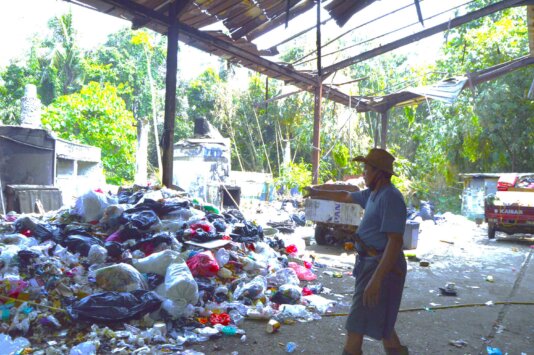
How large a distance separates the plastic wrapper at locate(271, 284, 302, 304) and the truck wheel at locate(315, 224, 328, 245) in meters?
4.40

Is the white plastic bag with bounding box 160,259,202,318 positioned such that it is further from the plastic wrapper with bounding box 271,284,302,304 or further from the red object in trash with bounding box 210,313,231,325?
the plastic wrapper with bounding box 271,284,302,304

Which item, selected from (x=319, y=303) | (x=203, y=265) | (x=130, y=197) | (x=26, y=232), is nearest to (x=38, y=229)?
(x=26, y=232)

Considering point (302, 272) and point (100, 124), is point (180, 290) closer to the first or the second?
point (302, 272)

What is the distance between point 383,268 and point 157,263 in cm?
286

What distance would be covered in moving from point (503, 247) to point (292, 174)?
688cm

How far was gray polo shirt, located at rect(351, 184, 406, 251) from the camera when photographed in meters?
2.75

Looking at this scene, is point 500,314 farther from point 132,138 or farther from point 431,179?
point 132,138

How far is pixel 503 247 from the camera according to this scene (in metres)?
10.3

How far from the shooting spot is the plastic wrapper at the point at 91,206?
638 centimetres

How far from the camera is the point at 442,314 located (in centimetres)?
490

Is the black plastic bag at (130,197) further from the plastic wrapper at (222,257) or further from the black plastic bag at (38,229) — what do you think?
the plastic wrapper at (222,257)

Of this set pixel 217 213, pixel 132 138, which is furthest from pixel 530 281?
pixel 132 138

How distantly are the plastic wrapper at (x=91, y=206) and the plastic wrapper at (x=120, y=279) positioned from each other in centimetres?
208

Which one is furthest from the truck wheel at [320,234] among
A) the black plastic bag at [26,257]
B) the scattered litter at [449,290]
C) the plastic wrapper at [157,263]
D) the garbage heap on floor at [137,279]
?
the black plastic bag at [26,257]
